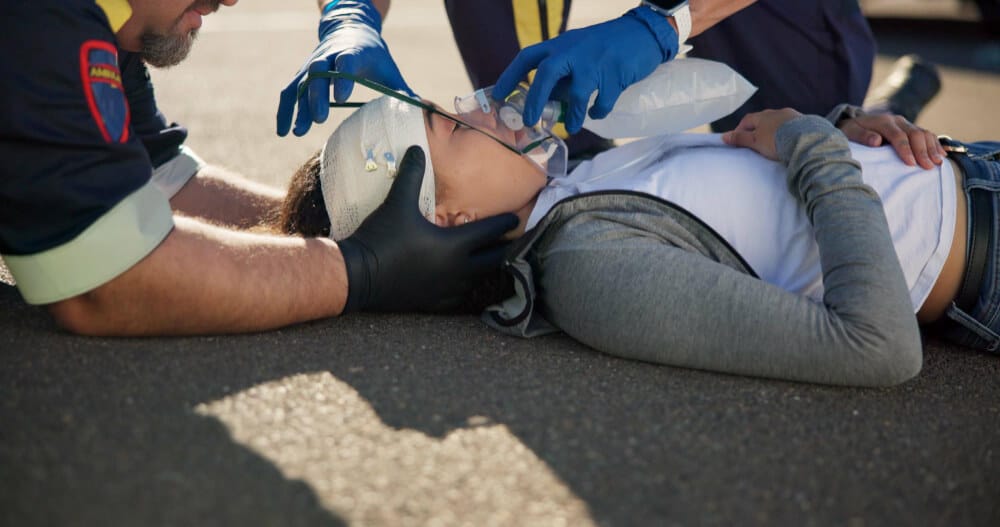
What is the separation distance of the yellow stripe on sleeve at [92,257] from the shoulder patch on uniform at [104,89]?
0.14 metres

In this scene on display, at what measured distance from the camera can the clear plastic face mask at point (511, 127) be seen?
235 cm

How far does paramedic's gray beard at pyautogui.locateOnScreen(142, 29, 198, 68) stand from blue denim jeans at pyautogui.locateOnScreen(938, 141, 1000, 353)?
2.09m

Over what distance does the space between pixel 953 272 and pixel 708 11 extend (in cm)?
97

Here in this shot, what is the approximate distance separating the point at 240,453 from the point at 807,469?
1.03 m

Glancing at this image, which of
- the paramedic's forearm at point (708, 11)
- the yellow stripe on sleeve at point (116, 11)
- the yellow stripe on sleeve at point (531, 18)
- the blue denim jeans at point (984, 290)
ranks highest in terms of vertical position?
the yellow stripe on sleeve at point (116, 11)

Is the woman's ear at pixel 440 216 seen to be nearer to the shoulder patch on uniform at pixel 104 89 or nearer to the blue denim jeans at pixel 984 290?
the shoulder patch on uniform at pixel 104 89

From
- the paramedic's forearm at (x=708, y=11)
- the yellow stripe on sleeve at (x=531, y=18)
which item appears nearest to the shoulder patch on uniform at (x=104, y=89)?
the paramedic's forearm at (x=708, y=11)

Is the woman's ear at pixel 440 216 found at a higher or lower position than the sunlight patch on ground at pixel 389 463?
higher

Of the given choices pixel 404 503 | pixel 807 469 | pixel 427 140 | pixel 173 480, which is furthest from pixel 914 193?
pixel 173 480

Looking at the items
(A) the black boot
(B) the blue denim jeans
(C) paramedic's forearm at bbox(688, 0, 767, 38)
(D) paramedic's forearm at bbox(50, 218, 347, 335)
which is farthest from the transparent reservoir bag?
(A) the black boot

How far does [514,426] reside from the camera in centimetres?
176

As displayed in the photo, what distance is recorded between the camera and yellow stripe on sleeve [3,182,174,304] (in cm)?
186

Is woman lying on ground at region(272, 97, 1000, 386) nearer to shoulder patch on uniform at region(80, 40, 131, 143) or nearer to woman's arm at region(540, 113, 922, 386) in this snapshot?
woman's arm at region(540, 113, 922, 386)

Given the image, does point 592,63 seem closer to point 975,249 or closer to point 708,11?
point 708,11
